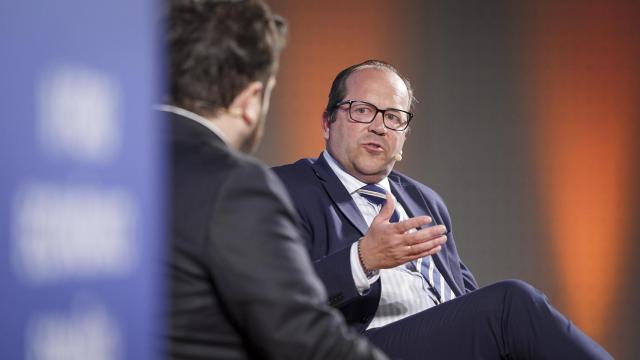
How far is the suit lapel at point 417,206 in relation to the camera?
92.3 inches

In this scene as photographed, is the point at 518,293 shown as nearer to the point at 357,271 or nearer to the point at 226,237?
the point at 357,271

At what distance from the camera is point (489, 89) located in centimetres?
371

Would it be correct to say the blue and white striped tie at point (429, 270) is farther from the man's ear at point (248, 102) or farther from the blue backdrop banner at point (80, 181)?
the blue backdrop banner at point (80, 181)

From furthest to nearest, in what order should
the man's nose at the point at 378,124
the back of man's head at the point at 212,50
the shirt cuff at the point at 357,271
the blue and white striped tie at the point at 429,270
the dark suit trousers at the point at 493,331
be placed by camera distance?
the man's nose at the point at 378,124, the blue and white striped tie at the point at 429,270, the shirt cuff at the point at 357,271, the dark suit trousers at the point at 493,331, the back of man's head at the point at 212,50

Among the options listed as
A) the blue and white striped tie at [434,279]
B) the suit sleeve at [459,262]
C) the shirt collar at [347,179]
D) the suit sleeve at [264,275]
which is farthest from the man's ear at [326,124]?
the suit sleeve at [264,275]

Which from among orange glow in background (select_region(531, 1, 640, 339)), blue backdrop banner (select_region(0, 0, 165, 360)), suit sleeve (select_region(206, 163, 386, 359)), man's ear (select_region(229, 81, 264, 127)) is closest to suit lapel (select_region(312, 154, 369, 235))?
man's ear (select_region(229, 81, 264, 127))

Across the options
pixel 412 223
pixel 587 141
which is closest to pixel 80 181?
pixel 412 223

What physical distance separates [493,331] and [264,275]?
98 cm

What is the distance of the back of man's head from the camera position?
1.17 metres

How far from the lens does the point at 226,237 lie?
1.04 metres

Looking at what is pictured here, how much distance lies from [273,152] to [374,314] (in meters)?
1.39

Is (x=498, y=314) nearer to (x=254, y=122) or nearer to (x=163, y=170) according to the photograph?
(x=254, y=122)

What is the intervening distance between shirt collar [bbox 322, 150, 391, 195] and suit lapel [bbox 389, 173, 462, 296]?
36 mm

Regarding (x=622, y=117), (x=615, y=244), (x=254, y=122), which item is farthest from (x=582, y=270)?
(x=254, y=122)
